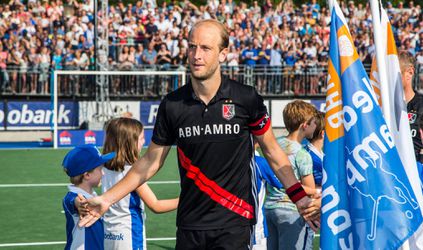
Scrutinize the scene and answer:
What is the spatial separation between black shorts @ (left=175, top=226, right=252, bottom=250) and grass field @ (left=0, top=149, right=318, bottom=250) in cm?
508

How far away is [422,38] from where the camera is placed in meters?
30.4

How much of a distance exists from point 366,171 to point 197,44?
140cm

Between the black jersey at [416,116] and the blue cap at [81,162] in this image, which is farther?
the black jersey at [416,116]

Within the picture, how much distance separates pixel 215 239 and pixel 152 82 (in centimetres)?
2056

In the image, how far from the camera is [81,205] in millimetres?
5336

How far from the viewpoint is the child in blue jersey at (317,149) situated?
23.5 feet

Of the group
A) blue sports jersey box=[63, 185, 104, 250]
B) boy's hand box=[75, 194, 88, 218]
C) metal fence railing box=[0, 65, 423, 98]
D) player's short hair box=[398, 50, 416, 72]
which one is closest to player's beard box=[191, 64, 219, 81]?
boy's hand box=[75, 194, 88, 218]

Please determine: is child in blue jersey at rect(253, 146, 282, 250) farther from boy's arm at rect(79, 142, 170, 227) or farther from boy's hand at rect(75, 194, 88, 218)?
boy's hand at rect(75, 194, 88, 218)

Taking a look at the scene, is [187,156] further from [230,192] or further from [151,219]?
[151,219]

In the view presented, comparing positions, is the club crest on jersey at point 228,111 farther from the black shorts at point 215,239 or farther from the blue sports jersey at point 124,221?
the blue sports jersey at point 124,221

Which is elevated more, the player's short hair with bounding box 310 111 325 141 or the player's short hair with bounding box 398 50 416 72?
the player's short hair with bounding box 398 50 416 72

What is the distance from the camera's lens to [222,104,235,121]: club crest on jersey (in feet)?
16.9

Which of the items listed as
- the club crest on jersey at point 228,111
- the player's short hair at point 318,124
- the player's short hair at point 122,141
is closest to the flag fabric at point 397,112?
the player's short hair at point 318,124

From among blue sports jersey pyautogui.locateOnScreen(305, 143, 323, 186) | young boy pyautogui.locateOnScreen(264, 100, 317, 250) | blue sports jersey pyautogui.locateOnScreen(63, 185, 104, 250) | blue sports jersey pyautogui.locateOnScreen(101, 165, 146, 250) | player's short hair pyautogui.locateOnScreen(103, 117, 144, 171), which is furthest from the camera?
blue sports jersey pyautogui.locateOnScreen(305, 143, 323, 186)
